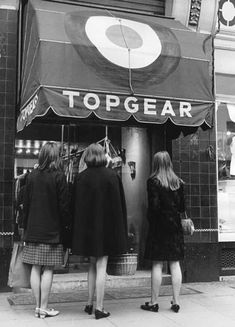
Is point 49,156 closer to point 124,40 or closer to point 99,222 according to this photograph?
point 99,222

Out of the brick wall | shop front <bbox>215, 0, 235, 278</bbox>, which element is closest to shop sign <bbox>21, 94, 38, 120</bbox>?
the brick wall

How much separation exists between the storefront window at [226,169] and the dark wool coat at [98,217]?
325 centimetres

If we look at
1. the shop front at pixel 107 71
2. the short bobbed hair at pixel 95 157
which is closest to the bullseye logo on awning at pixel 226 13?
the shop front at pixel 107 71

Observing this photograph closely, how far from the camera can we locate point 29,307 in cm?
589

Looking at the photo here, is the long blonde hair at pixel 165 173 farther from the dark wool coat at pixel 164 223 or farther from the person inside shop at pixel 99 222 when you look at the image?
the person inside shop at pixel 99 222

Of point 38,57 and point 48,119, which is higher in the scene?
point 38,57

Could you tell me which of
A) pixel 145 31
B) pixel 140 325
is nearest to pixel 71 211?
pixel 140 325

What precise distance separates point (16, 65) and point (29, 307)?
11.6 ft

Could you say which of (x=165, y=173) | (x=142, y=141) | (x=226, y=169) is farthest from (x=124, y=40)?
(x=226, y=169)

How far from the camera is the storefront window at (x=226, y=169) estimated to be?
26.8ft

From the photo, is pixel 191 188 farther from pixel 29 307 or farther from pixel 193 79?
pixel 29 307

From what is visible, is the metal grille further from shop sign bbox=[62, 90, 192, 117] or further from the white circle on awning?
the white circle on awning

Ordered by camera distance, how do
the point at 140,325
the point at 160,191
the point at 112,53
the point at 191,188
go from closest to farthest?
the point at 140,325 → the point at 160,191 → the point at 112,53 → the point at 191,188

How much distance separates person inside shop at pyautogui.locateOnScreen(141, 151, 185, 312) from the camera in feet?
18.4
